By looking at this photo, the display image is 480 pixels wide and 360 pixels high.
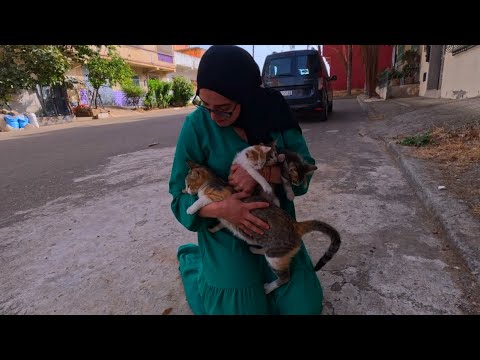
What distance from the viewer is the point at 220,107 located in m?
1.71

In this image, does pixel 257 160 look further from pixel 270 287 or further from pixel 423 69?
pixel 423 69

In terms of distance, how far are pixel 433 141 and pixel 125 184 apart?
15.3 ft

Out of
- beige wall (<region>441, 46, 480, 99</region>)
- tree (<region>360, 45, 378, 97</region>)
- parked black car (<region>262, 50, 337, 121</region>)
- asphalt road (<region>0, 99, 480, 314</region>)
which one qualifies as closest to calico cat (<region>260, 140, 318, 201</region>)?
asphalt road (<region>0, 99, 480, 314</region>)

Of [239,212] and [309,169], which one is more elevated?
[309,169]

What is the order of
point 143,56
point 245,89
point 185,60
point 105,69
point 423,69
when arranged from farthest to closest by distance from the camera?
point 185,60
point 143,56
point 105,69
point 423,69
point 245,89

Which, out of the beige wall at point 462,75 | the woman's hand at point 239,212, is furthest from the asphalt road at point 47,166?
the beige wall at point 462,75

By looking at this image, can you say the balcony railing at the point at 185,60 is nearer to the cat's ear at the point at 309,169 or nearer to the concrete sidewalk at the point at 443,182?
the concrete sidewalk at the point at 443,182

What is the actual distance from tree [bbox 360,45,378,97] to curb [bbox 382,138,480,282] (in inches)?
540

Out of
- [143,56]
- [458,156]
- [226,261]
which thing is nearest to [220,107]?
[226,261]

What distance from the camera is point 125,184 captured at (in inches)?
181

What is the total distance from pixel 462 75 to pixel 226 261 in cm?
1011

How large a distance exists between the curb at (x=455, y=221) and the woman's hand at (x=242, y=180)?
149 cm

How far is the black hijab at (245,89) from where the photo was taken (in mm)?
1608
